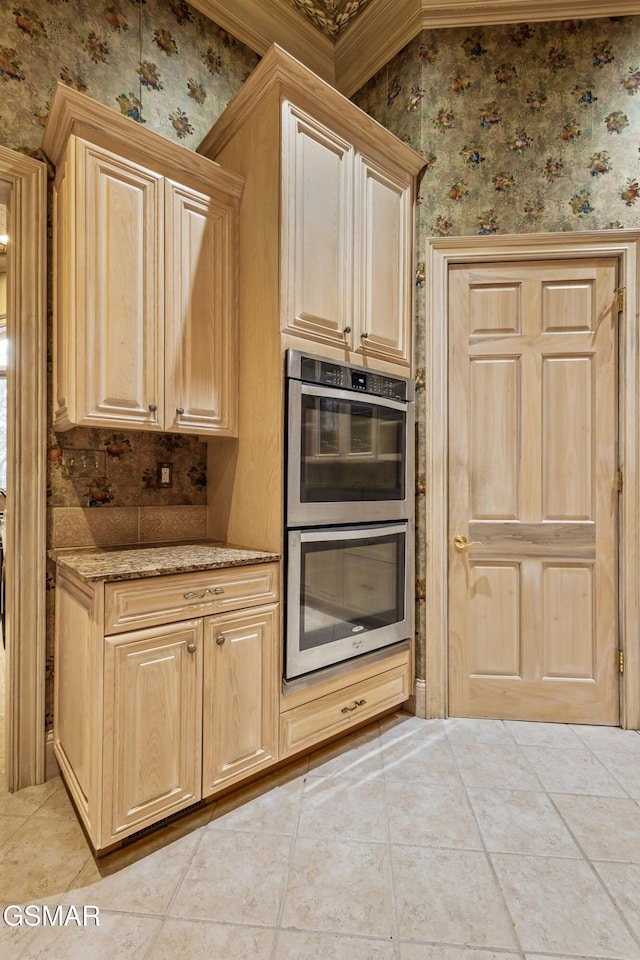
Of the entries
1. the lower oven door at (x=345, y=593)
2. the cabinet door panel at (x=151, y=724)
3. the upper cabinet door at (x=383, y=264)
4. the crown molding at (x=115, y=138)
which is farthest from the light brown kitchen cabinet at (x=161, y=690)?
the crown molding at (x=115, y=138)

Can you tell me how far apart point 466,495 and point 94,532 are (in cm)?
175

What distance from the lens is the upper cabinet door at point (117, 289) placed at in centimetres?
167

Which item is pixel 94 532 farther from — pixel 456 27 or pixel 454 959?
pixel 456 27

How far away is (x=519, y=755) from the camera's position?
80.9 inches

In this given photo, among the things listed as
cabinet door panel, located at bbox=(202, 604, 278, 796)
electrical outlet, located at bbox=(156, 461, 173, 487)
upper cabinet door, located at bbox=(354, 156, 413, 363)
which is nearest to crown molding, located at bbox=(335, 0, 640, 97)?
upper cabinet door, located at bbox=(354, 156, 413, 363)

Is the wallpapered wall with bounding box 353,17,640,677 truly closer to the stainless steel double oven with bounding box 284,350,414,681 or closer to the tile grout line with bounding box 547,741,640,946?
the stainless steel double oven with bounding box 284,350,414,681

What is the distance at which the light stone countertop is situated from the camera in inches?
57.9

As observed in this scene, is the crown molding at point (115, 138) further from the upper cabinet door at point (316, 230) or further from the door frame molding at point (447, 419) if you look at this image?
the door frame molding at point (447, 419)

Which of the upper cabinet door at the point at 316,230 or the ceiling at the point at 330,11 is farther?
the ceiling at the point at 330,11

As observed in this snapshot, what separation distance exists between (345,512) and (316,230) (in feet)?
3.90

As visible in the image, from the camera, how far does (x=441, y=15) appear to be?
234 cm

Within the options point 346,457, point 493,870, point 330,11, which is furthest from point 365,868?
point 330,11

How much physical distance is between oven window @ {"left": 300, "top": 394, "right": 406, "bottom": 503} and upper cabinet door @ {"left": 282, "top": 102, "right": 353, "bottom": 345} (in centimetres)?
32

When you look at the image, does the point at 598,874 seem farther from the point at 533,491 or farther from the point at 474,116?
the point at 474,116
